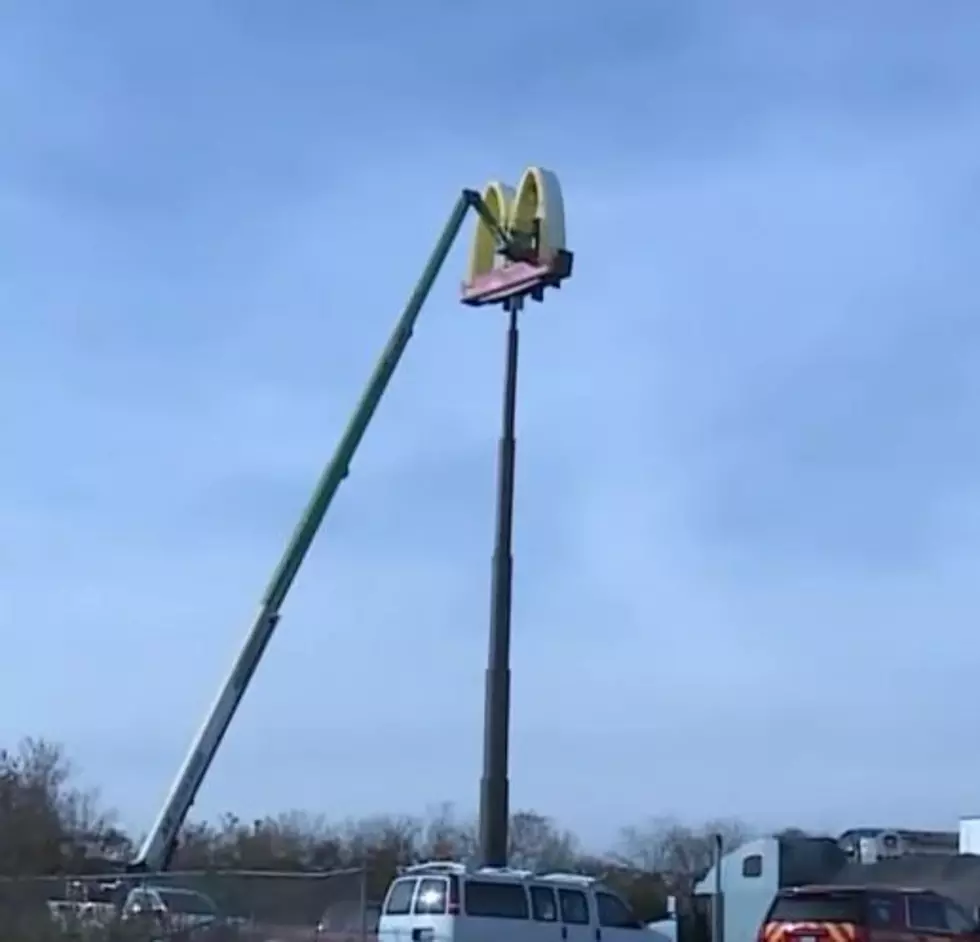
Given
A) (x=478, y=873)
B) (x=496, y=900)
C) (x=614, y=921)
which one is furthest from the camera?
(x=614, y=921)

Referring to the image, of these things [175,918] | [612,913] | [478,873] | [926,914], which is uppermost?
[478,873]

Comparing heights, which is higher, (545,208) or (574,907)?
(545,208)

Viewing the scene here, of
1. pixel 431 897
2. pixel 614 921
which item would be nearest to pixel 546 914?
pixel 614 921

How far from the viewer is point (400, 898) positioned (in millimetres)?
28297

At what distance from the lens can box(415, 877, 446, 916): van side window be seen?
27.5 metres

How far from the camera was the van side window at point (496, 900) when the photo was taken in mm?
27625

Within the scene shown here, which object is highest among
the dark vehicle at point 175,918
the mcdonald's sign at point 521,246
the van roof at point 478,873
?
the mcdonald's sign at point 521,246

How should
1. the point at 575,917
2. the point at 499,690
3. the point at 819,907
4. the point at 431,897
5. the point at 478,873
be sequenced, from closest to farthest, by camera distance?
the point at 819,907 < the point at 431,897 < the point at 478,873 < the point at 575,917 < the point at 499,690

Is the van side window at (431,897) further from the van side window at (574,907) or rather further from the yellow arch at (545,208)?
the yellow arch at (545,208)

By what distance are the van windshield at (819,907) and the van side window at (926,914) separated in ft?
2.51

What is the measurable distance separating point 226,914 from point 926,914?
911 centimetres

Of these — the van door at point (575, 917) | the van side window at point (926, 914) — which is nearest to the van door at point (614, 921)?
the van door at point (575, 917)

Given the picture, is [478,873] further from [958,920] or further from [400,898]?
[958,920]

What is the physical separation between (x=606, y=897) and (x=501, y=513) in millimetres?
16360
